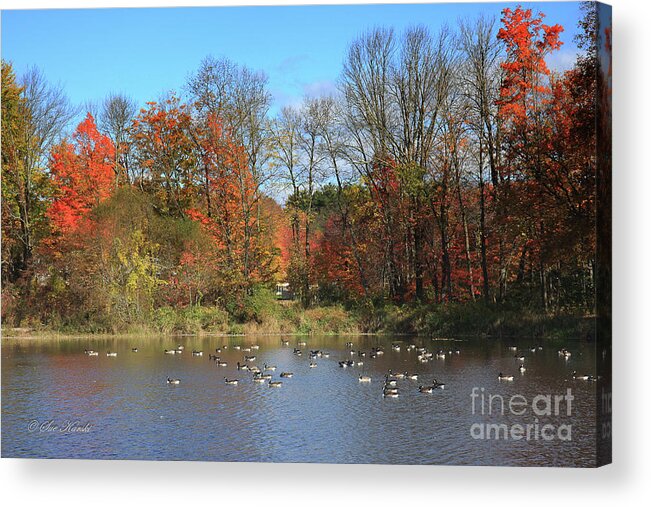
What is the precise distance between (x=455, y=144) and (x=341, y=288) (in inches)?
248

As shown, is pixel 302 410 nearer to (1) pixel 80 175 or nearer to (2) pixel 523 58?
(2) pixel 523 58

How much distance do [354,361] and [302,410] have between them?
20.4 feet

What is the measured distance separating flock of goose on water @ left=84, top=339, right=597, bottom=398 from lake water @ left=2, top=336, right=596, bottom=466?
19 centimetres

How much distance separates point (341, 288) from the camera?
2642 centimetres

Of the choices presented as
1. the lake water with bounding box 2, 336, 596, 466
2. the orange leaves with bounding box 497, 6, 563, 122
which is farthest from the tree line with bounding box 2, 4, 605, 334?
the lake water with bounding box 2, 336, 596, 466

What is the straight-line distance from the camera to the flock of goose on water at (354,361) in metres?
17.3

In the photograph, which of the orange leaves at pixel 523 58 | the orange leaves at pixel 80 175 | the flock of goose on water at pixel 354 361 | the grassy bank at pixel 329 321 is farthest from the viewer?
the grassy bank at pixel 329 321

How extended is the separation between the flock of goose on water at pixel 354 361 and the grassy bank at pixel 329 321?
0.95m

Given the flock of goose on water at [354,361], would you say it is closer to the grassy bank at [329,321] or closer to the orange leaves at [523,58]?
the grassy bank at [329,321]

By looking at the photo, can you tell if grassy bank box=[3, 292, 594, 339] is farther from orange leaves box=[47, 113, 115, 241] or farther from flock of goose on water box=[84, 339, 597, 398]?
orange leaves box=[47, 113, 115, 241]

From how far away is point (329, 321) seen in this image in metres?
26.4

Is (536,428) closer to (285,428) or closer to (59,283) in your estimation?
(285,428)

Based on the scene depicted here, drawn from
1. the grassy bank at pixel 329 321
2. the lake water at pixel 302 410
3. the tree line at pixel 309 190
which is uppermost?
the tree line at pixel 309 190

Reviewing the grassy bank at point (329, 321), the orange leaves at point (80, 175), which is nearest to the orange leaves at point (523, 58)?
the grassy bank at point (329, 321)
